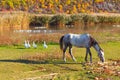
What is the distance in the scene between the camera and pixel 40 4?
8319 centimetres

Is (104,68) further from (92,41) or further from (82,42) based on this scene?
(82,42)

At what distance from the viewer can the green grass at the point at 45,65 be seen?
17.5 metres

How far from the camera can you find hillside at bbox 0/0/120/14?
78.6 meters

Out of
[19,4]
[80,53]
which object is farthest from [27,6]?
[80,53]

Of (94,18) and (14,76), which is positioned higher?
(14,76)

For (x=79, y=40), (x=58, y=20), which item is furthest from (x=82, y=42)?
(x=58, y=20)

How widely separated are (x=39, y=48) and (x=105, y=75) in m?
9.79

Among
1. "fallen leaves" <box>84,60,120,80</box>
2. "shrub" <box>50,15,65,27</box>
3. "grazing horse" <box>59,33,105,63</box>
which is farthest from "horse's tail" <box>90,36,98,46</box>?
"shrub" <box>50,15,65,27</box>

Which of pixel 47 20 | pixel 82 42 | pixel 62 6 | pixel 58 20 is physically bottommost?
pixel 62 6

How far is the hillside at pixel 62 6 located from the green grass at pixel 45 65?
52.1m

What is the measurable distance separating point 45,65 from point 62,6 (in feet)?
214

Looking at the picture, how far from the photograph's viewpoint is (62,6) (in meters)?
84.8

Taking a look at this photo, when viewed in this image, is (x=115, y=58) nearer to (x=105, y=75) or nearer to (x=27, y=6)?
(x=105, y=75)

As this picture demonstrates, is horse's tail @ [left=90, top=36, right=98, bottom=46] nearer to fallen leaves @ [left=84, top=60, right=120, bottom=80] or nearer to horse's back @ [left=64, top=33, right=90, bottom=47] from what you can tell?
horse's back @ [left=64, top=33, right=90, bottom=47]
